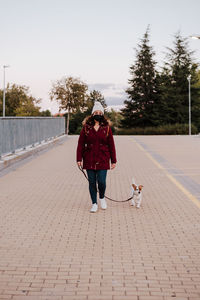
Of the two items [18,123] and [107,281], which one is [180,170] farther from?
[107,281]

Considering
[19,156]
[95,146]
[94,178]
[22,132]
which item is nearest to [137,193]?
[94,178]

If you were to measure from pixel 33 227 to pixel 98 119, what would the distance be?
191cm

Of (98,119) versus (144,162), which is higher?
(98,119)

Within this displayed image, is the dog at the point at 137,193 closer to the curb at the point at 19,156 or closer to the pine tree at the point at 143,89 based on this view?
the curb at the point at 19,156

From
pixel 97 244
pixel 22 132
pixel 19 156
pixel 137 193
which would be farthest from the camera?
pixel 22 132

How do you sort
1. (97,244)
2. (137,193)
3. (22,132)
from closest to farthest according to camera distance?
1. (97,244)
2. (137,193)
3. (22,132)

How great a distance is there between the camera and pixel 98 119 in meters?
7.52

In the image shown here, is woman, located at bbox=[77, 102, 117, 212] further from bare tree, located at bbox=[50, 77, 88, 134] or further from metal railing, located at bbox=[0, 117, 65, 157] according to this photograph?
bare tree, located at bbox=[50, 77, 88, 134]

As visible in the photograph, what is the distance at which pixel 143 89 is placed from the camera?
81.6 m

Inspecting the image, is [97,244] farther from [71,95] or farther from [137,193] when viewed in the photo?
[71,95]

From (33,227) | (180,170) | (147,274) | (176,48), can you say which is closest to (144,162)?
Result: (180,170)

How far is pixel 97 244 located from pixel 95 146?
2.12m

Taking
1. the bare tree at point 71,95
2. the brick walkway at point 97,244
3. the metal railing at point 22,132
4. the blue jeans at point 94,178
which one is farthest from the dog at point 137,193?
the bare tree at point 71,95

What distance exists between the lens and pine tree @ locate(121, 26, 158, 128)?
268 feet
